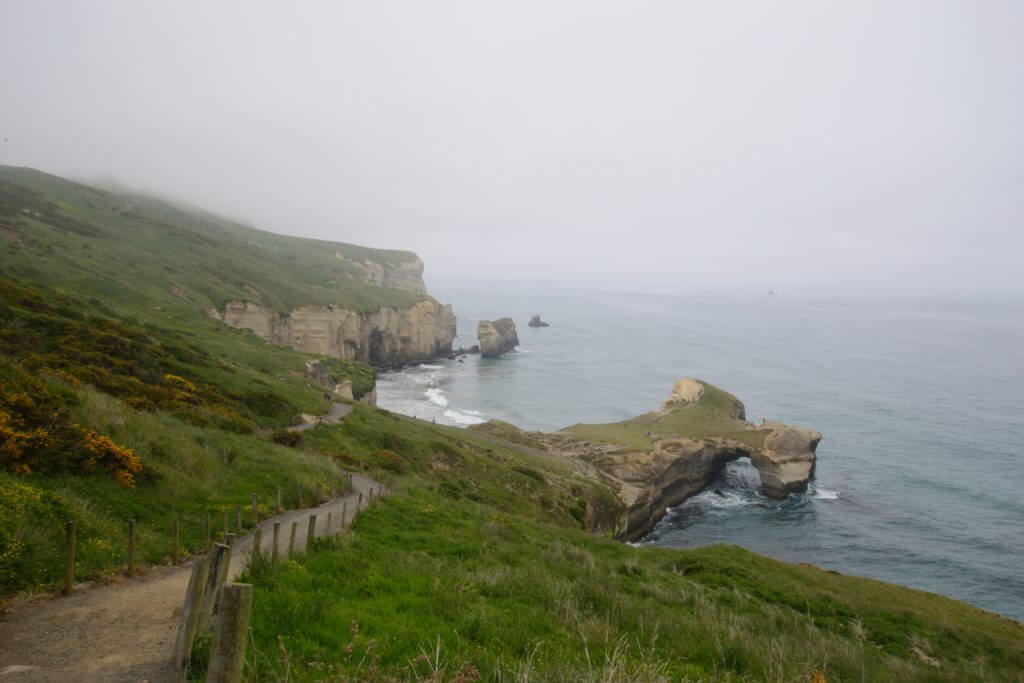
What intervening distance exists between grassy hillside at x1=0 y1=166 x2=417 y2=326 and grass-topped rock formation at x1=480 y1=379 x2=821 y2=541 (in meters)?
36.5

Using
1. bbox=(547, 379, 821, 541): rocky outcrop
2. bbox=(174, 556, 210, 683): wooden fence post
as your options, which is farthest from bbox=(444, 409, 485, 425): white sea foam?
bbox=(174, 556, 210, 683): wooden fence post

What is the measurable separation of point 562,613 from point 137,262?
7296 cm

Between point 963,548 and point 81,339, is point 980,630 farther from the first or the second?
point 81,339

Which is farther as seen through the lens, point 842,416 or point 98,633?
point 842,416

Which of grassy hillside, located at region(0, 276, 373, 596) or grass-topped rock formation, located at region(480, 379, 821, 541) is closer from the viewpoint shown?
grassy hillside, located at region(0, 276, 373, 596)

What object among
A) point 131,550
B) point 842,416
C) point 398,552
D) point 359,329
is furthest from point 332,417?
point 842,416

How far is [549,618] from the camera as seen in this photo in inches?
355

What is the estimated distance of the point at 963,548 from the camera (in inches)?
1527

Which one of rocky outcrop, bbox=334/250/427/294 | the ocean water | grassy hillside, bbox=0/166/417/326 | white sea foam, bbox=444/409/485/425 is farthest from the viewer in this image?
rocky outcrop, bbox=334/250/427/294

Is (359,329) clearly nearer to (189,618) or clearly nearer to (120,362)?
(120,362)

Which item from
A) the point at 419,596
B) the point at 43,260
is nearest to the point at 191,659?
the point at 419,596

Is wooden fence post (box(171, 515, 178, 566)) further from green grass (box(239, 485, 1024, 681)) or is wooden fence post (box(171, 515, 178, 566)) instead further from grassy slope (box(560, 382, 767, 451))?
grassy slope (box(560, 382, 767, 451))

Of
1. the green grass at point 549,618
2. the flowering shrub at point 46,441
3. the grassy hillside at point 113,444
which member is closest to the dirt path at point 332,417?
the grassy hillside at point 113,444

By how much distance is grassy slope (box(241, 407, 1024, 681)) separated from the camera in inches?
271
